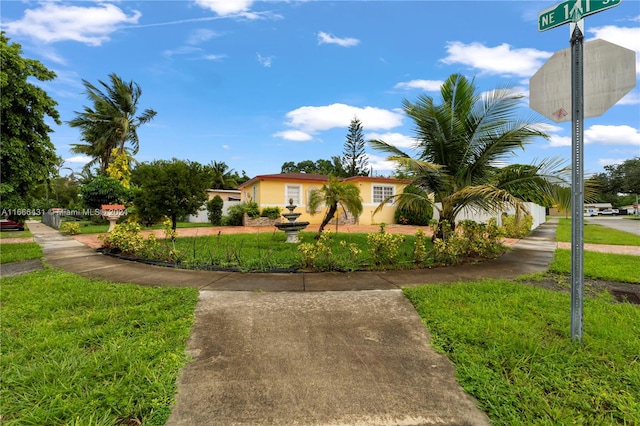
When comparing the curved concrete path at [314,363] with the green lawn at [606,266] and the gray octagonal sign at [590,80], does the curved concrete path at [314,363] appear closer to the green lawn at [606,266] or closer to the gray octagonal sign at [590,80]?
the gray octagonal sign at [590,80]

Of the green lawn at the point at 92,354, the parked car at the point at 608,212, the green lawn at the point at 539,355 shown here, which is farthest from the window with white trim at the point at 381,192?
the parked car at the point at 608,212

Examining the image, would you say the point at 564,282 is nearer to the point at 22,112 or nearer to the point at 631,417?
the point at 631,417

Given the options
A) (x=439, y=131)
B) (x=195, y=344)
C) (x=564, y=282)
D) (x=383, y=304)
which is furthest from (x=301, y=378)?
(x=439, y=131)

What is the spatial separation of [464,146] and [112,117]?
21987mm

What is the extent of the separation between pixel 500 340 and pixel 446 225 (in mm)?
4432

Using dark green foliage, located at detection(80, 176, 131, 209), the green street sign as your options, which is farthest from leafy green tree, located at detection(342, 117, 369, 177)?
the green street sign

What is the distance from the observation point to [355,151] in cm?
4244

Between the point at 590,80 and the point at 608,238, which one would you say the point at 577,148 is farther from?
the point at 608,238

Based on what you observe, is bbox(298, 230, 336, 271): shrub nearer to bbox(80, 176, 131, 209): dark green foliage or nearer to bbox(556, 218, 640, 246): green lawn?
bbox(556, 218, 640, 246): green lawn

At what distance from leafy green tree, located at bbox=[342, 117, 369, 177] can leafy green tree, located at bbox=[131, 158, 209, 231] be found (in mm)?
33450

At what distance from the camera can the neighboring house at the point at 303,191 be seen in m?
17.2

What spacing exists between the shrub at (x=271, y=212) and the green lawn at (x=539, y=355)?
45.0 ft

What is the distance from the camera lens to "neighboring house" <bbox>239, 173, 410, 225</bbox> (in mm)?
17203

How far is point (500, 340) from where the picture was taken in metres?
2.73
